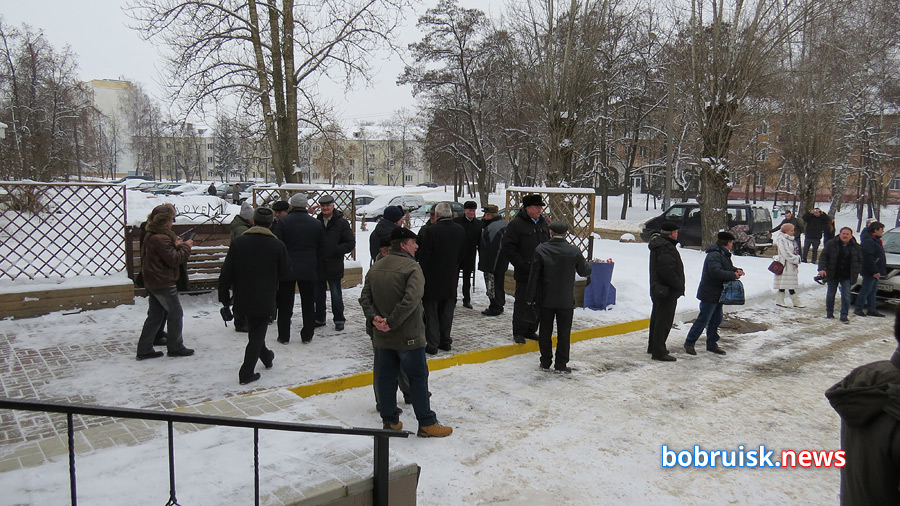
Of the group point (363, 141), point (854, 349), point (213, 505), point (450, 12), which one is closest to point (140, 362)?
point (213, 505)

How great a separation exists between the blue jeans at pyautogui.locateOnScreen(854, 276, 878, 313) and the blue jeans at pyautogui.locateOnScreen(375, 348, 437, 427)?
9034 mm

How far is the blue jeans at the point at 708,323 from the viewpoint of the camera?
24.0 ft

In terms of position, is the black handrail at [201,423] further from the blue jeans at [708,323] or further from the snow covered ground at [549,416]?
the blue jeans at [708,323]

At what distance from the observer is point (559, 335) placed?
21.6 feet

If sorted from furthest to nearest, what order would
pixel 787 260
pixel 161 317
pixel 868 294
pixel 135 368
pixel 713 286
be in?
pixel 787 260
pixel 868 294
pixel 713 286
pixel 161 317
pixel 135 368

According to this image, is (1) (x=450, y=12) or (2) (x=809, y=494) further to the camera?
(1) (x=450, y=12)

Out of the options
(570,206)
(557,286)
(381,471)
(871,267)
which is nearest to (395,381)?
(381,471)

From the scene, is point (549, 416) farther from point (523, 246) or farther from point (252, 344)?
point (252, 344)

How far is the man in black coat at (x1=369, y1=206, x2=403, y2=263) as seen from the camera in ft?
21.8

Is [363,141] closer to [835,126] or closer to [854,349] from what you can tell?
[835,126]

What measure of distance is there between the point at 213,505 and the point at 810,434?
473 centimetres

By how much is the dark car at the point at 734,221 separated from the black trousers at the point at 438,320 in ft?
39.1

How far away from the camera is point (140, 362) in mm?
6070

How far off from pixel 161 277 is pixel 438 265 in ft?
9.59
